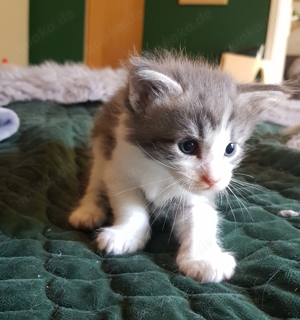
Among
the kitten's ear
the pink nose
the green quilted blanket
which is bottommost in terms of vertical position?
the green quilted blanket

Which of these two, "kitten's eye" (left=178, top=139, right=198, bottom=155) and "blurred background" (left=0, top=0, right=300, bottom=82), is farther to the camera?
"blurred background" (left=0, top=0, right=300, bottom=82)

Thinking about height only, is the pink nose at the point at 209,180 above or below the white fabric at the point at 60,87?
below

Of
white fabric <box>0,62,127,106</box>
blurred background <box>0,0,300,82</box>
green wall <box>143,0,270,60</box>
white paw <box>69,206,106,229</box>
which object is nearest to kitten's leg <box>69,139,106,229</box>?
white paw <box>69,206,106,229</box>

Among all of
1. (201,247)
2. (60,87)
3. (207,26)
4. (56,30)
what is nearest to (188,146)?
(201,247)

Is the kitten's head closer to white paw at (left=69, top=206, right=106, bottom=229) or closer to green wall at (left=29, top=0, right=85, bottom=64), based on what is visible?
white paw at (left=69, top=206, right=106, bottom=229)

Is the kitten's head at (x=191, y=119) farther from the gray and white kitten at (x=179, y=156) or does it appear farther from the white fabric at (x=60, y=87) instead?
the white fabric at (x=60, y=87)

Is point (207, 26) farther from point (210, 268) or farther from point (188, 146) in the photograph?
point (210, 268)

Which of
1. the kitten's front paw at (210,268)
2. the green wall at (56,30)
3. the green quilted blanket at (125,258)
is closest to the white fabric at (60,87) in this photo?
the green quilted blanket at (125,258)
